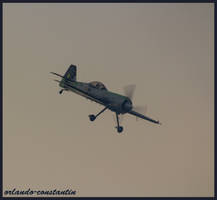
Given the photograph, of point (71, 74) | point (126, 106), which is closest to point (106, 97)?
point (126, 106)

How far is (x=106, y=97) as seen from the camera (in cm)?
6250

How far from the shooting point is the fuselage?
6147 cm

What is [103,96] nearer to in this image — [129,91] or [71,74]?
[129,91]

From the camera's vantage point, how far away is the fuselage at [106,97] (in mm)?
61469

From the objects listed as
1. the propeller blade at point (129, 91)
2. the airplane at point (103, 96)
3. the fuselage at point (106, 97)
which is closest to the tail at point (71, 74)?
the airplane at point (103, 96)

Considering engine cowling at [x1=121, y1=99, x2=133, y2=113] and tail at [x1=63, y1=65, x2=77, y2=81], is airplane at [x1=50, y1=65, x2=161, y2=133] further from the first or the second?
tail at [x1=63, y1=65, x2=77, y2=81]

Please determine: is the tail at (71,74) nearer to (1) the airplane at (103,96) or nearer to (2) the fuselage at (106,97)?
(1) the airplane at (103,96)

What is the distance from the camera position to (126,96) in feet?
204

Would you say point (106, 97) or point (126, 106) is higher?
point (106, 97)

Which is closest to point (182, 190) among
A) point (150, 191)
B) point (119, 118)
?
point (150, 191)

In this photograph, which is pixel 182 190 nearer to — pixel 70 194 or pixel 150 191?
pixel 150 191

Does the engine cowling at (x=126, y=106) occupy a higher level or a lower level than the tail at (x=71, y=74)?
lower

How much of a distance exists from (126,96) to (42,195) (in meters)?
25.2

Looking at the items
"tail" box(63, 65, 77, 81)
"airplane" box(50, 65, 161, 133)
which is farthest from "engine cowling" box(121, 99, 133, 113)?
"tail" box(63, 65, 77, 81)
